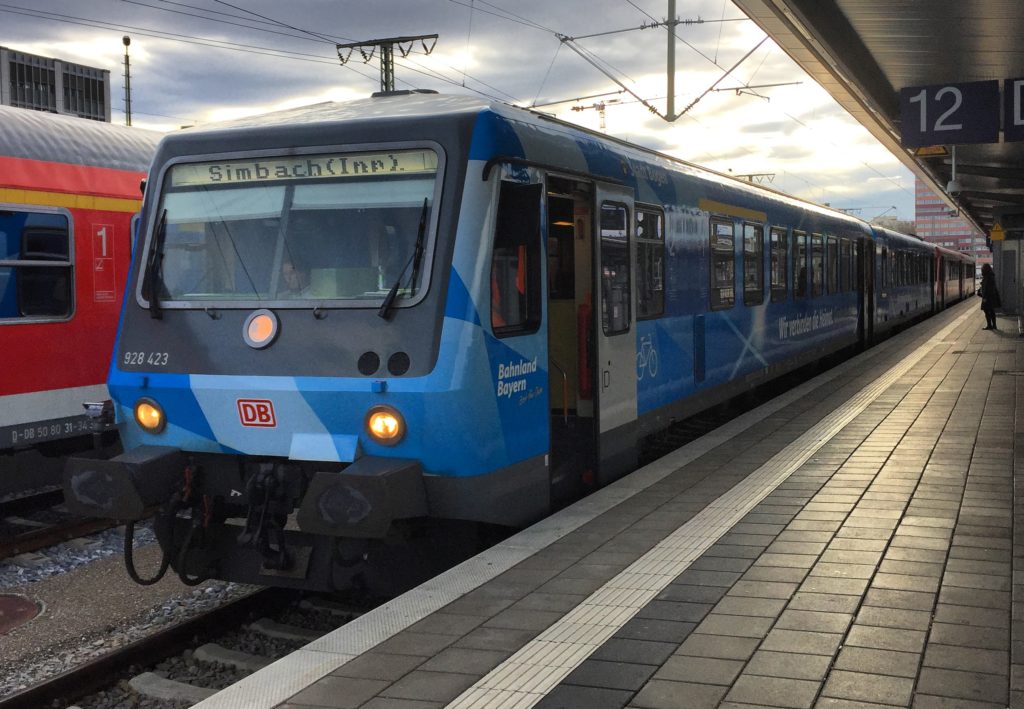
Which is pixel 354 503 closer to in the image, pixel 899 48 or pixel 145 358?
pixel 145 358

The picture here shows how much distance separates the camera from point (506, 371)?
622cm

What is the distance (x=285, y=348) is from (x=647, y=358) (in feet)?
11.9

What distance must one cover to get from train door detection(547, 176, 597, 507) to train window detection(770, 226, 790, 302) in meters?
6.41

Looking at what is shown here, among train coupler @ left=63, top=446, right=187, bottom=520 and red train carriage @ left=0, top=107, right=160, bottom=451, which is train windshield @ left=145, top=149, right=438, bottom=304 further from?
red train carriage @ left=0, top=107, right=160, bottom=451

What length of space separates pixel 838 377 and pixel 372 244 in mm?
11825

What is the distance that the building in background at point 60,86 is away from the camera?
8888 centimetres

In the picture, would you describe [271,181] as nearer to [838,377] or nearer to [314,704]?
[314,704]

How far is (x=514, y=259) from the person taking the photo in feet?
20.9

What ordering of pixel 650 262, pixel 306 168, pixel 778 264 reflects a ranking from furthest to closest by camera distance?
pixel 778 264 < pixel 650 262 < pixel 306 168

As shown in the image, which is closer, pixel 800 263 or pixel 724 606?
pixel 724 606

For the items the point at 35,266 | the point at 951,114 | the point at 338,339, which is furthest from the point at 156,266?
the point at 951,114

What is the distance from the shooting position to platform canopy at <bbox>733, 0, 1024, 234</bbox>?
11906 mm

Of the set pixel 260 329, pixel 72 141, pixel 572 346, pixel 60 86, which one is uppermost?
pixel 60 86

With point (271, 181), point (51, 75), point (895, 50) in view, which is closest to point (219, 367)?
point (271, 181)
